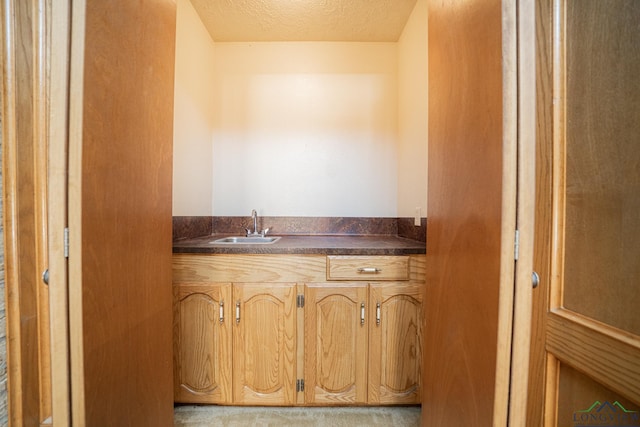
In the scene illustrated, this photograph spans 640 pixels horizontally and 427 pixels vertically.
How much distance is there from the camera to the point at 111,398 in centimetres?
73

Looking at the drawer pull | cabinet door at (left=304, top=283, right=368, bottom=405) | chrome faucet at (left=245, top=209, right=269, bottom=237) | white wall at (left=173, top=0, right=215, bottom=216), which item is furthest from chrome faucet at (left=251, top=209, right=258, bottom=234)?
the drawer pull

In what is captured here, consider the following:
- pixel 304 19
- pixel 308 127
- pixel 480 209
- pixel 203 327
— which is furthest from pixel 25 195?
pixel 304 19

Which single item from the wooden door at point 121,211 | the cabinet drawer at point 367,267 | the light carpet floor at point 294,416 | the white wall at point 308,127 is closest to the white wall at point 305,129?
the white wall at point 308,127

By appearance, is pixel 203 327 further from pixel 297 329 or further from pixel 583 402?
pixel 583 402

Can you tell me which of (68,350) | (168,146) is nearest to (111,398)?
(68,350)

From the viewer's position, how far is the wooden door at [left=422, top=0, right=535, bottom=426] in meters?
0.57

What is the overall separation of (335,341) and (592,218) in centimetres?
115

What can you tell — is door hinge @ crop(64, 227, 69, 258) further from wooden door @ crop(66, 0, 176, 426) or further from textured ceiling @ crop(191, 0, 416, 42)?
textured ceiling @ crop(191, 0, 416, 42)

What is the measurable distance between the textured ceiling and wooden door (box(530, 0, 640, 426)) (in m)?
1.35

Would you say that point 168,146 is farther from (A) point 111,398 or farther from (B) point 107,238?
(A) point 111,398

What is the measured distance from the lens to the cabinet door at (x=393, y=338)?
4.49 feet

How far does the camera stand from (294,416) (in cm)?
138

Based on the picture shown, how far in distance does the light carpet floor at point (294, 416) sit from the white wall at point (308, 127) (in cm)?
119

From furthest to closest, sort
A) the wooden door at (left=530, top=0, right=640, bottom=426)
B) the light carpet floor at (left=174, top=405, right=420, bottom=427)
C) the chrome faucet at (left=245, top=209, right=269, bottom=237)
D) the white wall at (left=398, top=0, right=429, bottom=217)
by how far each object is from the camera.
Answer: the chrome faucet at (left=245, top=209, right=269, bottom=237), the white wall at (left=398, top=0, right=429, bottom=217), the light carpet floor at (left=174, top=405, right=420, bottom=427), the wooden door at (left=530, top=0, right=640, bottom=426)
